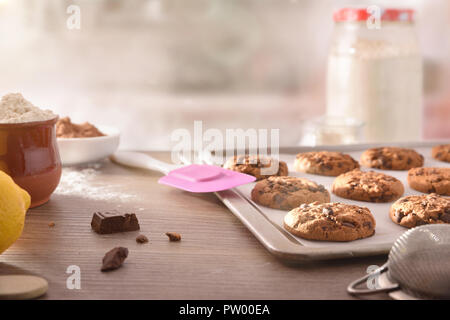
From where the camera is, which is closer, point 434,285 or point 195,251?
point 434,285

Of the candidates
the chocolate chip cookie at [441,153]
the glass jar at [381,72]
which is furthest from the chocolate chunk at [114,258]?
the glass jar at [381,72]

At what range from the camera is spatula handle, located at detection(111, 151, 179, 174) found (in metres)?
1.11

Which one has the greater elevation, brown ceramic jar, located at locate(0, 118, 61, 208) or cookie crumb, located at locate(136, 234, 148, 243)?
brown ceramic jar, located at locate(0, 118, 61, 208)

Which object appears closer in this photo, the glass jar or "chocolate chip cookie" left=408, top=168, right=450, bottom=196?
"chocolate chip cookie" left=408, top=168, right=450, bottom=196

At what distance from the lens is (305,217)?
0.72 m

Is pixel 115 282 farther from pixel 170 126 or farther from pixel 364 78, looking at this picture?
pixel 170 126

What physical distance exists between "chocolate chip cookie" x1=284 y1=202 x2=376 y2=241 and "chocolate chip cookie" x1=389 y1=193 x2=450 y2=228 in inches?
2.6

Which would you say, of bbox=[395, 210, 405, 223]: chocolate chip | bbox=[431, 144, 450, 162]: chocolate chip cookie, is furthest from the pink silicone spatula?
bbox=[431, 144, 450, 162]: chocolate chip cookie

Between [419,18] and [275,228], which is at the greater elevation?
[419,18]

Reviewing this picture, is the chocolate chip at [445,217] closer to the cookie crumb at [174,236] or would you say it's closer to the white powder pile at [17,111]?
the cookie crumb at [174,236]

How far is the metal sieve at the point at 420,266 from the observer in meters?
0.54

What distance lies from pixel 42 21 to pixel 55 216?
1588mm

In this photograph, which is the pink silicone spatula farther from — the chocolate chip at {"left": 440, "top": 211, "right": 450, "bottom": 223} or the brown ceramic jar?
the chocolate chip at {"left": 440, "top": 211, "right": 450, "bottom": 223}

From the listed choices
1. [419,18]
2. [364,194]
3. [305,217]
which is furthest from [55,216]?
[419,18]
